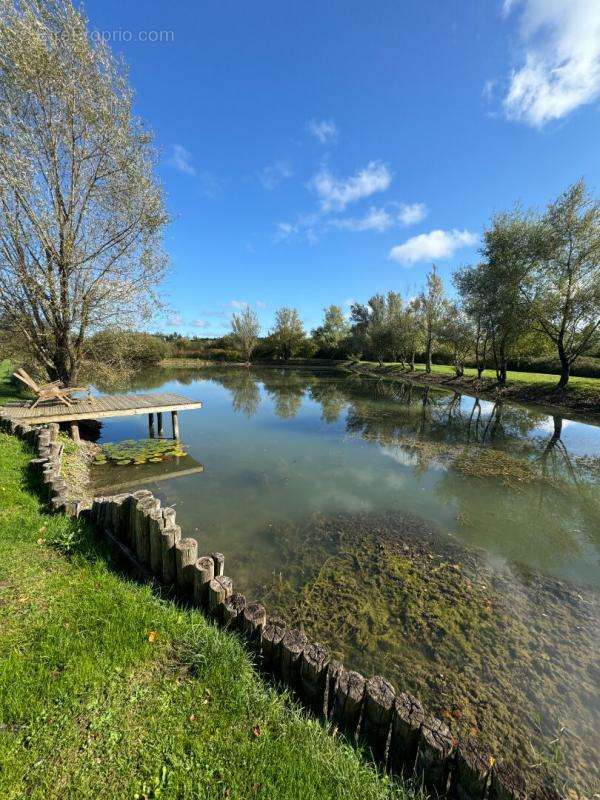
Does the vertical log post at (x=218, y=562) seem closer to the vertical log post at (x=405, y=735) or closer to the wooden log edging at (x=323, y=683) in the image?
the wooden log edging at (x=323, y=683)

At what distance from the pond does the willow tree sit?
16.2ft

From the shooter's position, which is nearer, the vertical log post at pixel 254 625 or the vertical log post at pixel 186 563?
the vertical log post at pixel 254 625

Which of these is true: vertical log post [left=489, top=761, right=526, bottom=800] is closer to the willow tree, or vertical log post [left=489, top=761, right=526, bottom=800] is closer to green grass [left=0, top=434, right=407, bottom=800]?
green grass [left=0, top=434, right=407, bottom=800]

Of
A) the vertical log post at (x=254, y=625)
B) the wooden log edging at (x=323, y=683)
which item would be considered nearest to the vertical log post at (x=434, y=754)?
the wooden log edging at (x=323, y=683)

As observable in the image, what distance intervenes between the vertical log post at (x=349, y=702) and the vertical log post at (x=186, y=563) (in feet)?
5.99

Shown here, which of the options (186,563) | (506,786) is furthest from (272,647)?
(506,786)

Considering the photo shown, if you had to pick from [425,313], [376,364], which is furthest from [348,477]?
[376,364]

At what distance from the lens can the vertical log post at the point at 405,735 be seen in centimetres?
222

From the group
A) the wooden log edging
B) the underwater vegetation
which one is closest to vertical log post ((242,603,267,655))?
the wooden log edging

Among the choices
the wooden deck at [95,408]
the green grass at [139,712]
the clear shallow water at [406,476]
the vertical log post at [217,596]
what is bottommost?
the clear shallow water at [406,476]

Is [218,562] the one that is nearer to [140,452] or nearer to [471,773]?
[471,773]

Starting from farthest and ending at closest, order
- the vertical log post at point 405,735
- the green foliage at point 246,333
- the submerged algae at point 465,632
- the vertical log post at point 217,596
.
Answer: the green foliage at point 246,333 < the vertical log post at point 217,596 < the submerged algae at point 465,632 < the vertical log post at point 405,735

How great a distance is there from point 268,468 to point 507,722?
7414mm

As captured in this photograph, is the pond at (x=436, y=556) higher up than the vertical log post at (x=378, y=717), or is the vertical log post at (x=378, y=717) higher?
the vertical log post at (x=378, y=717)
